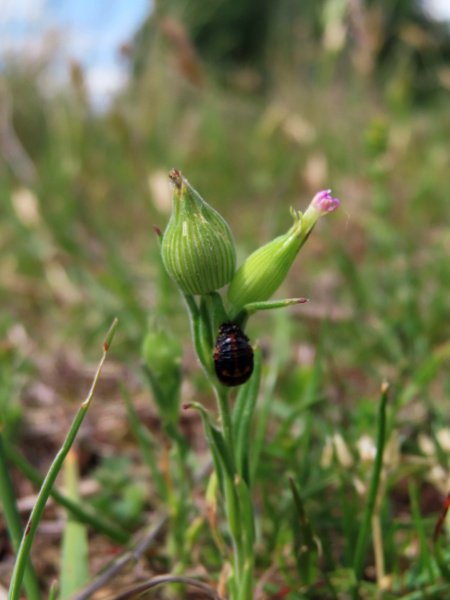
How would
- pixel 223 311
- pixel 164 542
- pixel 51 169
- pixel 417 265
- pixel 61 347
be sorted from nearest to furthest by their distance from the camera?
pixel 223 311 → pixel 164 542 → pixel 61 347 → pixel 417 265 → pixel 51 169

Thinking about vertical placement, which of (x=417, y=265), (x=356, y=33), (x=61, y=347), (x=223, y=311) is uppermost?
(x=356, y=33)

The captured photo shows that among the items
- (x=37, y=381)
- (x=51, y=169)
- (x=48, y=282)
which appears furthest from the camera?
(x=51, y=169)

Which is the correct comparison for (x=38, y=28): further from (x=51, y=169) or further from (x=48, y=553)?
(x=48, y=553)

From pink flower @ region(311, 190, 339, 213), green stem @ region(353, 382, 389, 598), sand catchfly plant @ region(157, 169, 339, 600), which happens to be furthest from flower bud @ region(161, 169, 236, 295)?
green stem @ region(353, 382, 389, 598)

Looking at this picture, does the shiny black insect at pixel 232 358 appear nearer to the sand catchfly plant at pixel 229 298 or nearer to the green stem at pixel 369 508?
the sand catchfly plant at pixel 229 298

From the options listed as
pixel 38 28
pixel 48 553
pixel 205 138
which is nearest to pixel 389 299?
pixel 48 553

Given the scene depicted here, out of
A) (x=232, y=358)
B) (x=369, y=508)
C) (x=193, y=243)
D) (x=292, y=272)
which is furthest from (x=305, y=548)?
(x=292, y=272)

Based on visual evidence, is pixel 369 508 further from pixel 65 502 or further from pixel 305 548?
pixel 65 502

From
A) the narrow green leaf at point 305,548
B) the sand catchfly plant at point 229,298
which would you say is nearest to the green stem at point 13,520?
the sand catchfly plant at point 229,298
